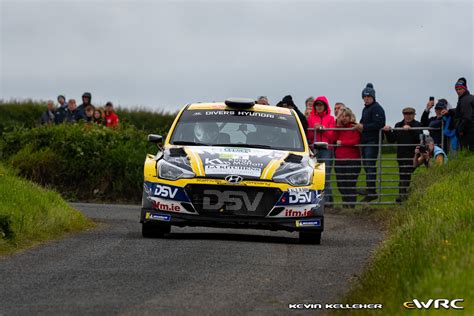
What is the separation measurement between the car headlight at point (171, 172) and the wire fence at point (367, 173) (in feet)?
28.3

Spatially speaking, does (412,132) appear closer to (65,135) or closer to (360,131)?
(360,131)

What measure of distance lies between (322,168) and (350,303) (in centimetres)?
662

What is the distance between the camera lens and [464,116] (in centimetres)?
2103

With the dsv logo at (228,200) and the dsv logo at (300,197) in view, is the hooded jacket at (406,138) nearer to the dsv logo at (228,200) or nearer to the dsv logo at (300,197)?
the dsv logo at (300,197)

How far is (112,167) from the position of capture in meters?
25.8

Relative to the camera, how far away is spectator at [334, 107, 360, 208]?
79.2 feet

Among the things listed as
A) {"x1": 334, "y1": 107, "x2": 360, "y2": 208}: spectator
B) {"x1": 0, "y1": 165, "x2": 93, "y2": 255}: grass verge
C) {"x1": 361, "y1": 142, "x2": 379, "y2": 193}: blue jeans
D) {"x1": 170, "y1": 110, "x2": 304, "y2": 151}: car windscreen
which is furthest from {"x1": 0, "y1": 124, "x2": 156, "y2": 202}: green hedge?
{"x1": 170, "y1": 110, "x2": 304, "y2": 151}: car windscreen

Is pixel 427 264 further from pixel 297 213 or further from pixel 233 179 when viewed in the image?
pixel 297 213

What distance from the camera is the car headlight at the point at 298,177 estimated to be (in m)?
14.9

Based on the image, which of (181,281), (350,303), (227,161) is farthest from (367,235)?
(350,303)

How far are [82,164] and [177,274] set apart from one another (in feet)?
48.8

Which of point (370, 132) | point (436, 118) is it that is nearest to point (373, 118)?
point (370, 132)

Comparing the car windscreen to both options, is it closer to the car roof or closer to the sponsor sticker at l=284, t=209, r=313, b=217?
the car roof

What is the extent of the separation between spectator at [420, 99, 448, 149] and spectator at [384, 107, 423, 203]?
0.20 meters
